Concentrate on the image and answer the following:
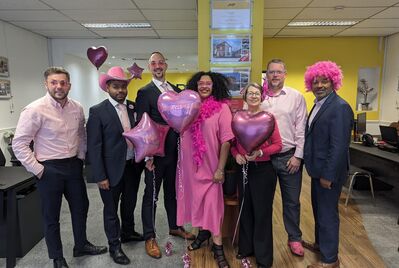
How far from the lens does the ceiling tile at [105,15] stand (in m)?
4.40

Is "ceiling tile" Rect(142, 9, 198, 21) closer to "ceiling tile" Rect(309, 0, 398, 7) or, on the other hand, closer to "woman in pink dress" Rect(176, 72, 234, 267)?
"ceiling tile" Rect(309, 0, 398, 7)

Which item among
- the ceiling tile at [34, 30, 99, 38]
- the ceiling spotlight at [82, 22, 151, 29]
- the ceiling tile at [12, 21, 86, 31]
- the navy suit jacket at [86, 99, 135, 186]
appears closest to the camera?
the navy suit jacket at [86, 99, 135, 186]

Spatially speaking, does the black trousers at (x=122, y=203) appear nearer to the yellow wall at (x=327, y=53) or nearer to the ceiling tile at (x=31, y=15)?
the ceiling tile at (x=31, y=15)

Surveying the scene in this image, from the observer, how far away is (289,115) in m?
2.36

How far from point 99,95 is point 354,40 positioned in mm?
7619

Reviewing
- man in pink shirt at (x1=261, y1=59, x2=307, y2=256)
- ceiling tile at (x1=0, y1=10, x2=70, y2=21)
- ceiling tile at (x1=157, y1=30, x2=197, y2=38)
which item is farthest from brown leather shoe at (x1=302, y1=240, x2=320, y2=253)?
ceiling tile at (x1=0, y1=10, x2=70, y2=21)

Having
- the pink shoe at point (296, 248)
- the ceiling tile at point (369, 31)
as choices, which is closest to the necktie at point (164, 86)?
the pink shoe at point (296, 248)

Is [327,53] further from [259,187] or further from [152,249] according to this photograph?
[152,249]

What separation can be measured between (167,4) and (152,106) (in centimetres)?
226

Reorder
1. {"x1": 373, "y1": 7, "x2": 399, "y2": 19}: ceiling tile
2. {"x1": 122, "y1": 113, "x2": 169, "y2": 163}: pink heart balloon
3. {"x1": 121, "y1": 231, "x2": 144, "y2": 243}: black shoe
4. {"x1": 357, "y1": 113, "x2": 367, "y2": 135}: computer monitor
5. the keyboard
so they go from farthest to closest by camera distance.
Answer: {"x1": 357, "y1": 113, "x2": 367, "y2": 135}: computer monitor < {"x1": 373, "y1": 7, "x2": 399, "y2": 19}: ceiling tile < the keyboard < {"x1": 121, "y1": 231, "x2": 144, "y2": 243}: black shoe < {"x1": 122, "y1": 113, "x2": 169, "y2": 163}: pink heart balloon

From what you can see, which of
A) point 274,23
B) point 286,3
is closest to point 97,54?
point 286,3

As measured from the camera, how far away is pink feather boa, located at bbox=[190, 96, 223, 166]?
2.17 meters

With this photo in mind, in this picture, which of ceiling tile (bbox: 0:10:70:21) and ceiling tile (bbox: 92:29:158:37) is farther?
ceiling tile (bbox: 92:29:158:37)

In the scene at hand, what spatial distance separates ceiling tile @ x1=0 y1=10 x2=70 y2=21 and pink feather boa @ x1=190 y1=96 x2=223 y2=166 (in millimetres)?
Result: 3501
